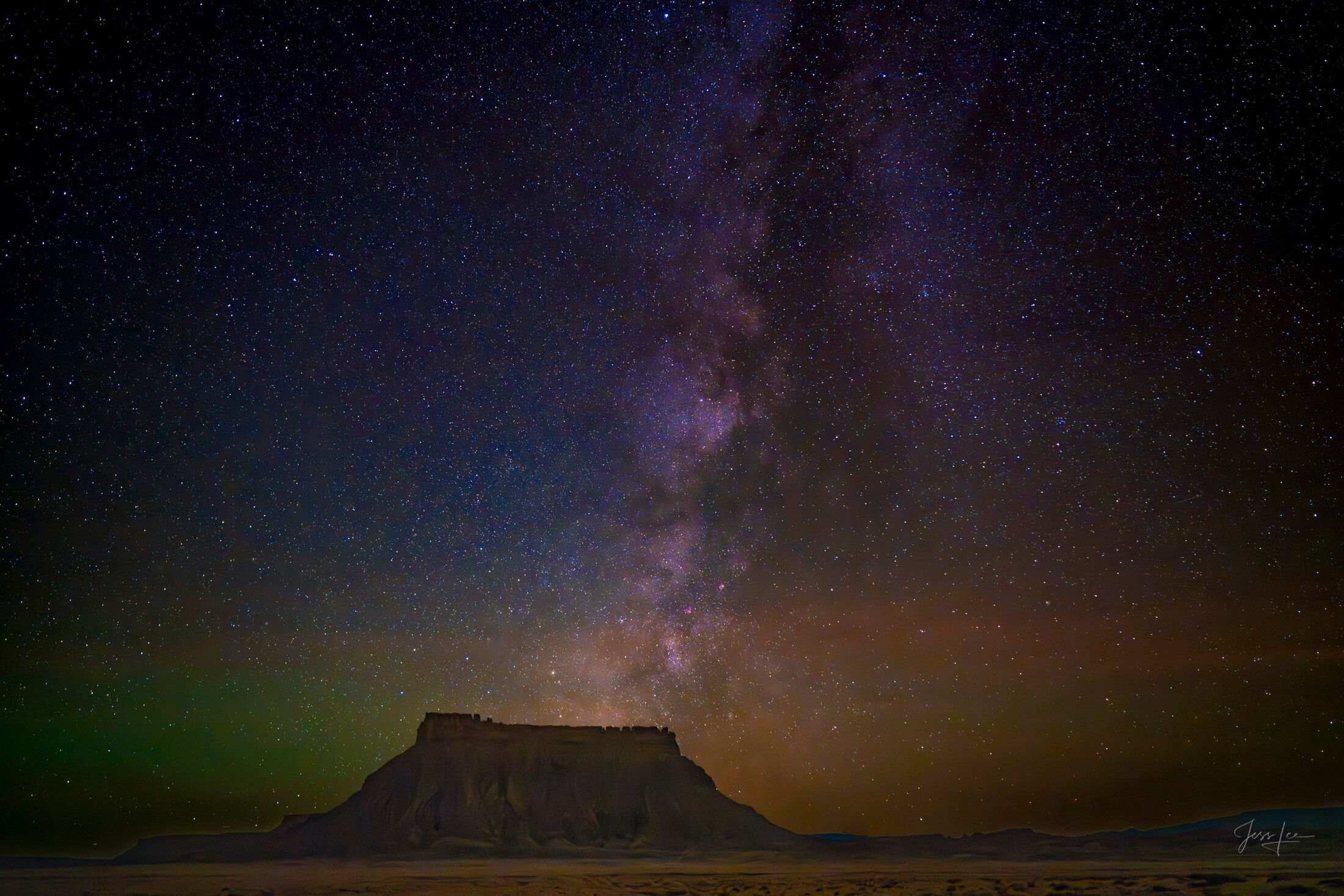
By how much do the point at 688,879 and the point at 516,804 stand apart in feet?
97.3

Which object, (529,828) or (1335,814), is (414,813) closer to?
(529,828)

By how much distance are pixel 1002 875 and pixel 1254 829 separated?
3538 centimetres

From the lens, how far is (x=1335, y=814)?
74.5 metres

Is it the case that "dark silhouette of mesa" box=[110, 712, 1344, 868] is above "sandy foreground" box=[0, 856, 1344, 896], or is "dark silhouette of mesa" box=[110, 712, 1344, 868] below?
above

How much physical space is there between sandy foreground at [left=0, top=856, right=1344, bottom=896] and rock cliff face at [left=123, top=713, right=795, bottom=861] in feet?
23.5

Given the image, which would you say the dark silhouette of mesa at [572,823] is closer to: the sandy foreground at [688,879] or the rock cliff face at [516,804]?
the rock cliff face at [516,804]

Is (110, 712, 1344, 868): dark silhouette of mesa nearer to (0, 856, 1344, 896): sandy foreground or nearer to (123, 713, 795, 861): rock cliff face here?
(123, 713, 795, 861): rock cliff face

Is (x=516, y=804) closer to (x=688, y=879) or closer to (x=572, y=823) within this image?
(x=572, y=823)

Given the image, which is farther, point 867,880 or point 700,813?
point 700,813

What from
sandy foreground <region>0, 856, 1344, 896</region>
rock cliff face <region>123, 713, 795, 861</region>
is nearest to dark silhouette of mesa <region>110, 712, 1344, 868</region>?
rock cliff face <region>123, 713, 795, 861</region>

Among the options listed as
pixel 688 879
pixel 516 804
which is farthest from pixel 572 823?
pixel 688 879

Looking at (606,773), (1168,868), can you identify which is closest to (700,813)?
(606,773)

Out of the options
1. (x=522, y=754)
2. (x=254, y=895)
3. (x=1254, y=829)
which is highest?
(x=522, y=754)

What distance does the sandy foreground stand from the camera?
40781 mm
